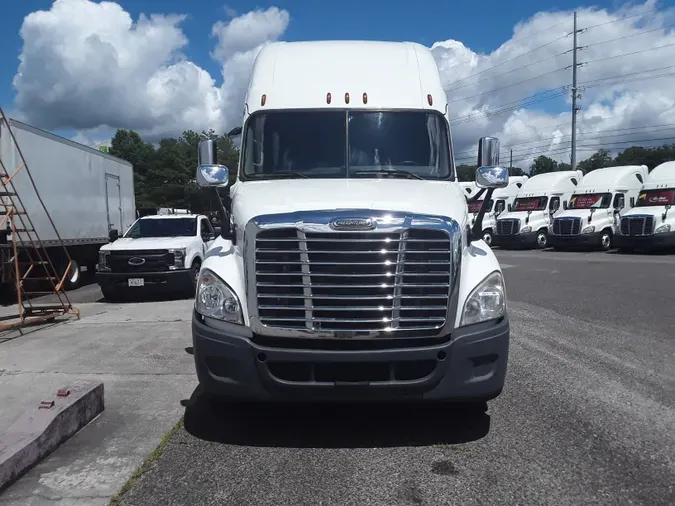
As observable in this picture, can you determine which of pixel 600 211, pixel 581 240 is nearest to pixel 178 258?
pixel 581 240

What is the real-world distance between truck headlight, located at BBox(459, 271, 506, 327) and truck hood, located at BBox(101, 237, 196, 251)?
29.2 ft

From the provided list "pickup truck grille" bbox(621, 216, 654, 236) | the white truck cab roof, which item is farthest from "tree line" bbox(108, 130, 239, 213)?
the white truck cab roof

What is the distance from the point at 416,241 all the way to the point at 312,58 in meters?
3.09

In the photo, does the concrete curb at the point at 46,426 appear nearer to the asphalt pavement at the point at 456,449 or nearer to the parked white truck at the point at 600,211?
the asphalt pavement at the point at 456,449

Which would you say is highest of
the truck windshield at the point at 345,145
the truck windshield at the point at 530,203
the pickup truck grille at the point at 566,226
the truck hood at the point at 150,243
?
the truck windshield at the point at 345,145

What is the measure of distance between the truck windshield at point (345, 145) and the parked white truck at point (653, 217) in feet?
64.8

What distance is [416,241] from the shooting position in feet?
13.9

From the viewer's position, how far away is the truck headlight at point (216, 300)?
4316 mm

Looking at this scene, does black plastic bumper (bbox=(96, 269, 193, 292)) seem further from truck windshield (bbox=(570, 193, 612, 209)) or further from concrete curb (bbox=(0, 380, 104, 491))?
truck windshield (bbox=(570, 193, 612, 209))

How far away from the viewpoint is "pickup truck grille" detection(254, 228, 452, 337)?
13.8 feet

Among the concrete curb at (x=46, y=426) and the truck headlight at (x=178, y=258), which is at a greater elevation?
the truck headlight at (x=178, y=258)

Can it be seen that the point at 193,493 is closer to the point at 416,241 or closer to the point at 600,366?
the point at 416,241

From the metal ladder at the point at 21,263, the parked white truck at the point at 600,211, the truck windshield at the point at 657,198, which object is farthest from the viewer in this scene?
the parked white truck at the point at 600,211

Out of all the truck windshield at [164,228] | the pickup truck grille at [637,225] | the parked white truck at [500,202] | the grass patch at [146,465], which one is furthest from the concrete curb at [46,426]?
the parked white truck at [500,202]
